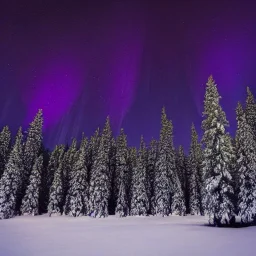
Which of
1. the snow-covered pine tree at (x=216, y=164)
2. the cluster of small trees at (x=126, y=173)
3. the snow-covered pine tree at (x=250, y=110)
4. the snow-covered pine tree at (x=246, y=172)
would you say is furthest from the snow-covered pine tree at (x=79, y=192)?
the snow-covered pine tree at (x=250, y=110)

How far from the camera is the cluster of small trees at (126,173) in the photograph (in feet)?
109

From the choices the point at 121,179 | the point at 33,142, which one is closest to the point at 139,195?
the point at 121,179

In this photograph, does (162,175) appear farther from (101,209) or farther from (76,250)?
(76,250)

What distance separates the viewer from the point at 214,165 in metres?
32.4

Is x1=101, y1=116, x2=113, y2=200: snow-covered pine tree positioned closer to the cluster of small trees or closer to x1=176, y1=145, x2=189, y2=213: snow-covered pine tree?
the cluster of small trees

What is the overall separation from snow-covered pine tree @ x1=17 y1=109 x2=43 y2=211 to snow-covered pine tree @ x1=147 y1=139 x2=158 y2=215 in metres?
28.4

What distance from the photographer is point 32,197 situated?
5406 centimetres

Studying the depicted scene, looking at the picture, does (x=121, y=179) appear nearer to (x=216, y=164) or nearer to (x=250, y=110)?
(x=216, y=164)

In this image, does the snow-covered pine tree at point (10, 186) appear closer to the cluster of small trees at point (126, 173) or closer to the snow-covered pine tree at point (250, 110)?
the cluster of small trees at point (126, 173)

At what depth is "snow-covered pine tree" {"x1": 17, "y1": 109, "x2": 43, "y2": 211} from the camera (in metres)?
56.3

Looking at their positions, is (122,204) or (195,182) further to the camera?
(195,182)

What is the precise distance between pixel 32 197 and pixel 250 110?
4711 centimetres

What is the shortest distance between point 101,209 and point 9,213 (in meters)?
18.2

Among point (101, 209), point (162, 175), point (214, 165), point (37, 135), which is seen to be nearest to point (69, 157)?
point (37, 135)
